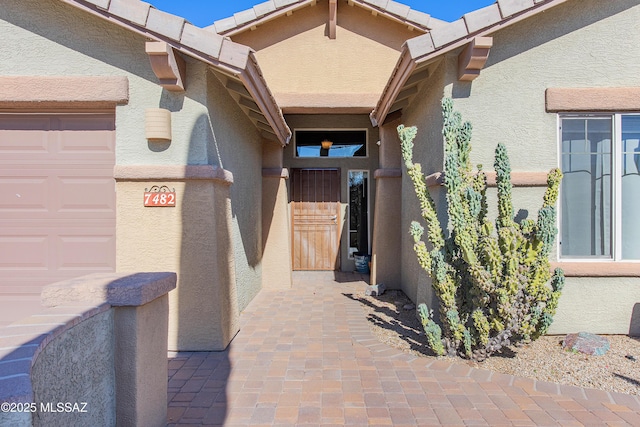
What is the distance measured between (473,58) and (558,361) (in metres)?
3.69

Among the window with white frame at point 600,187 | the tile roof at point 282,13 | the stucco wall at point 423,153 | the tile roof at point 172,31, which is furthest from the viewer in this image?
the tile roof at point 282,13

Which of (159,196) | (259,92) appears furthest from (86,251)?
(259,92)

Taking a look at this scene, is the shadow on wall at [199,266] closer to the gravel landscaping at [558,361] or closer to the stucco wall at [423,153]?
the gravel landscaping at [558,361]

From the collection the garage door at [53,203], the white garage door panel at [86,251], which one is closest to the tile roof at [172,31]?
the garage door at [53,203]

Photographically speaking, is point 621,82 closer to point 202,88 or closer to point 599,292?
point 599,292

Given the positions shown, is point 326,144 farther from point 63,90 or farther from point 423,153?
point 63,90

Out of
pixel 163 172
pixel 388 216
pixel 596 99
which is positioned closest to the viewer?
pixel 163 172

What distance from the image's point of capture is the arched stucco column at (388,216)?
779 centimetres

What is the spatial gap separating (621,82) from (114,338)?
6.42m

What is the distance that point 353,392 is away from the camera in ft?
11.4

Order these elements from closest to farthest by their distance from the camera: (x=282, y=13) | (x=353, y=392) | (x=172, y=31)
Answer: (x=353, y=392) → (x=172, y=31) → (x=282, y=13)

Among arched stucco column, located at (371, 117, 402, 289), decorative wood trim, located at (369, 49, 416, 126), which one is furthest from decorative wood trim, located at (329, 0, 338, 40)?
arched stucco column, located at (371, 117, 402, 289)

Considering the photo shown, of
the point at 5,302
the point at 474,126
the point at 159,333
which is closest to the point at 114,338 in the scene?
the point at 159,333

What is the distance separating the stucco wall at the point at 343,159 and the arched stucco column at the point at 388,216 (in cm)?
160
